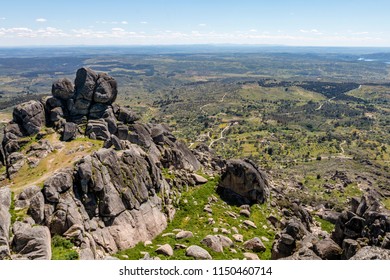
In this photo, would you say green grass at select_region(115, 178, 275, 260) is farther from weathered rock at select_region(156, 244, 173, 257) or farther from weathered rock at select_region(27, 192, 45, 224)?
weathered rock at select_region(27, 192, 45, 224)

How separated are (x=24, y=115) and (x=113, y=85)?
1962 cm

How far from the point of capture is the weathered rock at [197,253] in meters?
44.3

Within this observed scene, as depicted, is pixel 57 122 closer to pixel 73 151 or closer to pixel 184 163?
pixel 73 151

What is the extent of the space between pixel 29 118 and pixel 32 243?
129 ft

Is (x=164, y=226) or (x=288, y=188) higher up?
(x=164, y=226)

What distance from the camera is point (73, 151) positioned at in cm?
5894

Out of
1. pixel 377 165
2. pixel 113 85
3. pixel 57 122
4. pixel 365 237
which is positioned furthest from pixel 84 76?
pixel 377 165

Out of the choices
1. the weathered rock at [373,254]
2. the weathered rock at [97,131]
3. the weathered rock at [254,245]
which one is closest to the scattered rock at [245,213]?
the weathered rock at [254,245]

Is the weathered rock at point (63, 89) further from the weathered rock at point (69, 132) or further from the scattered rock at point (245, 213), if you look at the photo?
the scattered rock at point (245, 213)

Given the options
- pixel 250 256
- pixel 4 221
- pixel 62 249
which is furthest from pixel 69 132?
pixel 250 256

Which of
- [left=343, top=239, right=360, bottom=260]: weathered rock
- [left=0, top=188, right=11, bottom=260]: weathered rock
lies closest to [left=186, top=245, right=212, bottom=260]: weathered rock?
[left=343, top=239, right=360, bottom=260]: weathered rock

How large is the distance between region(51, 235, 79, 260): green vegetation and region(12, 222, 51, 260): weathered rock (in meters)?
0.90

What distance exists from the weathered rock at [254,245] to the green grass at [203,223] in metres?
0.81

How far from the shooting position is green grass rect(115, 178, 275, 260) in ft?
154
